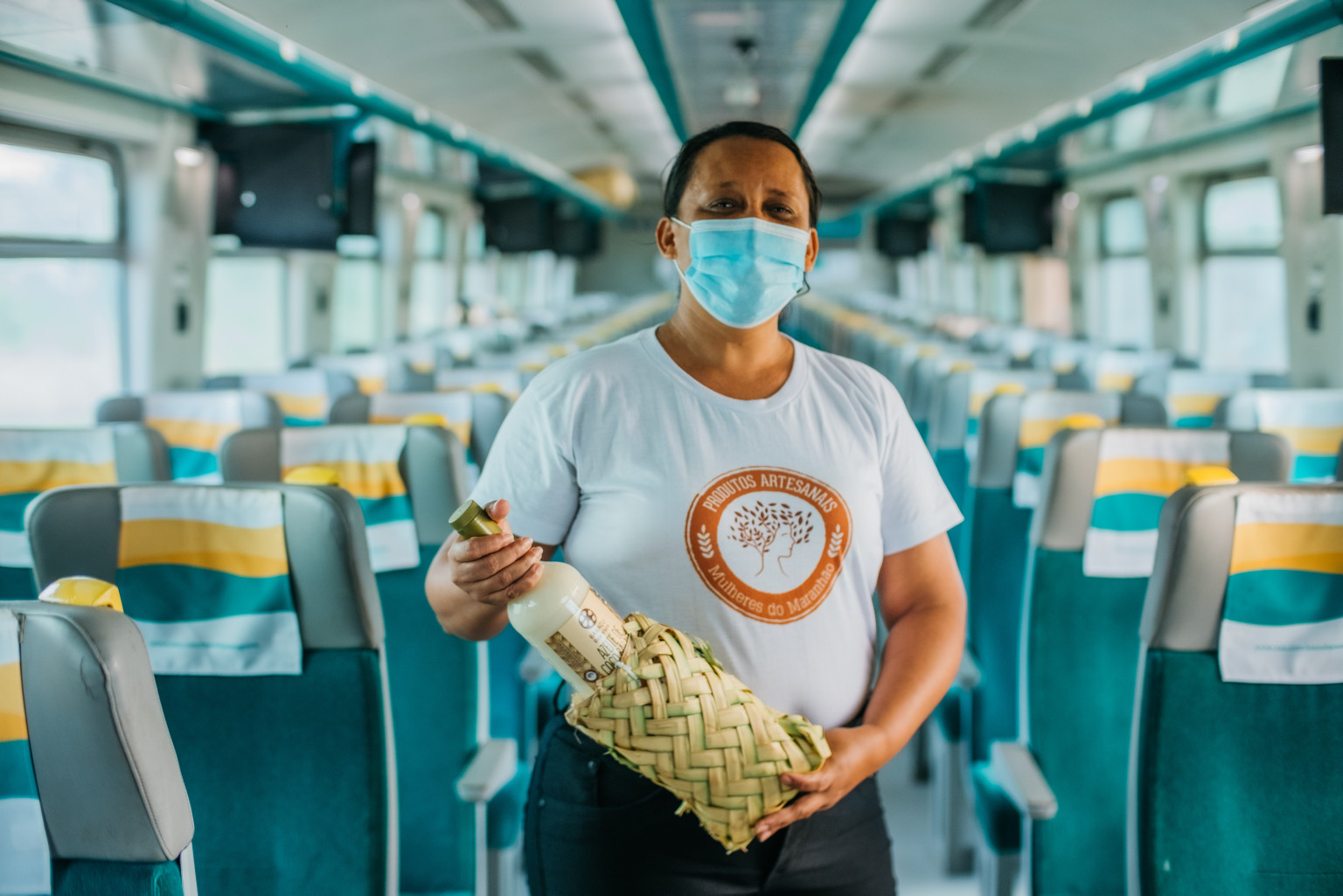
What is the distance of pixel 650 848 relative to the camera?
140cm

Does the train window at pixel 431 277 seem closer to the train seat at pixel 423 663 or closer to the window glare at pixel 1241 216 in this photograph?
the window glare at pixel 1241 216

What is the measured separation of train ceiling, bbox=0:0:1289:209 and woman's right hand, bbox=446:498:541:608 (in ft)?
10.5

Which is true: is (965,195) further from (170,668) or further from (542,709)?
(170,668)

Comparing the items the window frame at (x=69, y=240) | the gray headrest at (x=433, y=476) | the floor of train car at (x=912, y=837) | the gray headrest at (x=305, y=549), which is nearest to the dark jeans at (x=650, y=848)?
the gray headrest at (x=305, y=549)

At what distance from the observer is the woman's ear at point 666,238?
166 cm

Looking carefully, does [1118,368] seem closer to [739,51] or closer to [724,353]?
[739,51]

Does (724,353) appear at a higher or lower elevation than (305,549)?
higher

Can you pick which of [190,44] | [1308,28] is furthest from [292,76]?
[1308,28]

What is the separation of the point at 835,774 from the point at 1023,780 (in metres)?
1.02

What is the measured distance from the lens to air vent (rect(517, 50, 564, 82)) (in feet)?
23.5

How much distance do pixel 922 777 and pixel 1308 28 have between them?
10.1ft

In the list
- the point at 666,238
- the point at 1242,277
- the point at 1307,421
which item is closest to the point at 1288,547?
the point at 666,238

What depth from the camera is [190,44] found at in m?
4.11

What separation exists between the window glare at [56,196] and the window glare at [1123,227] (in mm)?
8634
